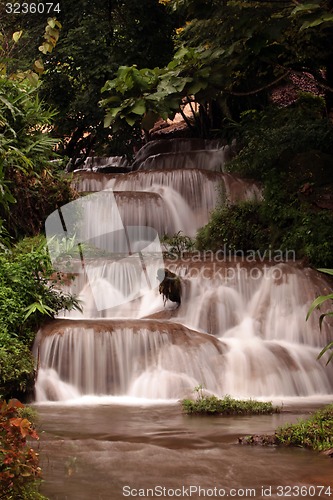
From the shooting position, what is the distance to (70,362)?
898 centimetres

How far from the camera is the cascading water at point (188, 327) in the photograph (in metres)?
8.96

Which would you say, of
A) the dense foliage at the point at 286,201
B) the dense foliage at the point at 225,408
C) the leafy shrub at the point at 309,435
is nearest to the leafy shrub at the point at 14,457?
the leafy shrub at the point at 309,435

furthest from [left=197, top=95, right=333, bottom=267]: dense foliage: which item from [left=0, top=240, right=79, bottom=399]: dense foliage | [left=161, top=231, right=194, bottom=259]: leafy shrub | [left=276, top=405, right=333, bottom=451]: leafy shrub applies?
[left=276, top=405, right=333, bottom=451]: leafy shrub

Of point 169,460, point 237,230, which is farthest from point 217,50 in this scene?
point 237,230

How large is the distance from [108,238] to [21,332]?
5427 mm

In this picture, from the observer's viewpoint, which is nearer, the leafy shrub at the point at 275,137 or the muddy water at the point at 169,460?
the muddy water at the point at 169,460

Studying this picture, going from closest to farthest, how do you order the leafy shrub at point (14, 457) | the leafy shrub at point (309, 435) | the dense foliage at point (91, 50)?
1. the leafy shrub at point (14, 457)
2. the leafy shrub at point (309, 435)
3. the dense foliage at point (91, 50)

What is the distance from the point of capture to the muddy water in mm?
4418

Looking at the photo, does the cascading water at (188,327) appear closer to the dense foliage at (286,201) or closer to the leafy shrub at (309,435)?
the dense foliage at (286,201)

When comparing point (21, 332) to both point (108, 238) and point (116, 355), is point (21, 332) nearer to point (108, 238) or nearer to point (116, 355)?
point (116, 355)

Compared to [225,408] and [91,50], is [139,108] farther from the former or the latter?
[91,50]

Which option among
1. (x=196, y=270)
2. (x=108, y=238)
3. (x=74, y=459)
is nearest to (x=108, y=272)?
(x=196, y=270)

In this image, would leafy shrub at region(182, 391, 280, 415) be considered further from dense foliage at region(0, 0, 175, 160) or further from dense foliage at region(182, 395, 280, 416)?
dense foliage at region(0, 0, 175, 160)

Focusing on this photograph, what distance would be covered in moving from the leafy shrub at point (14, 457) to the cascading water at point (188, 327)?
5246 mm
